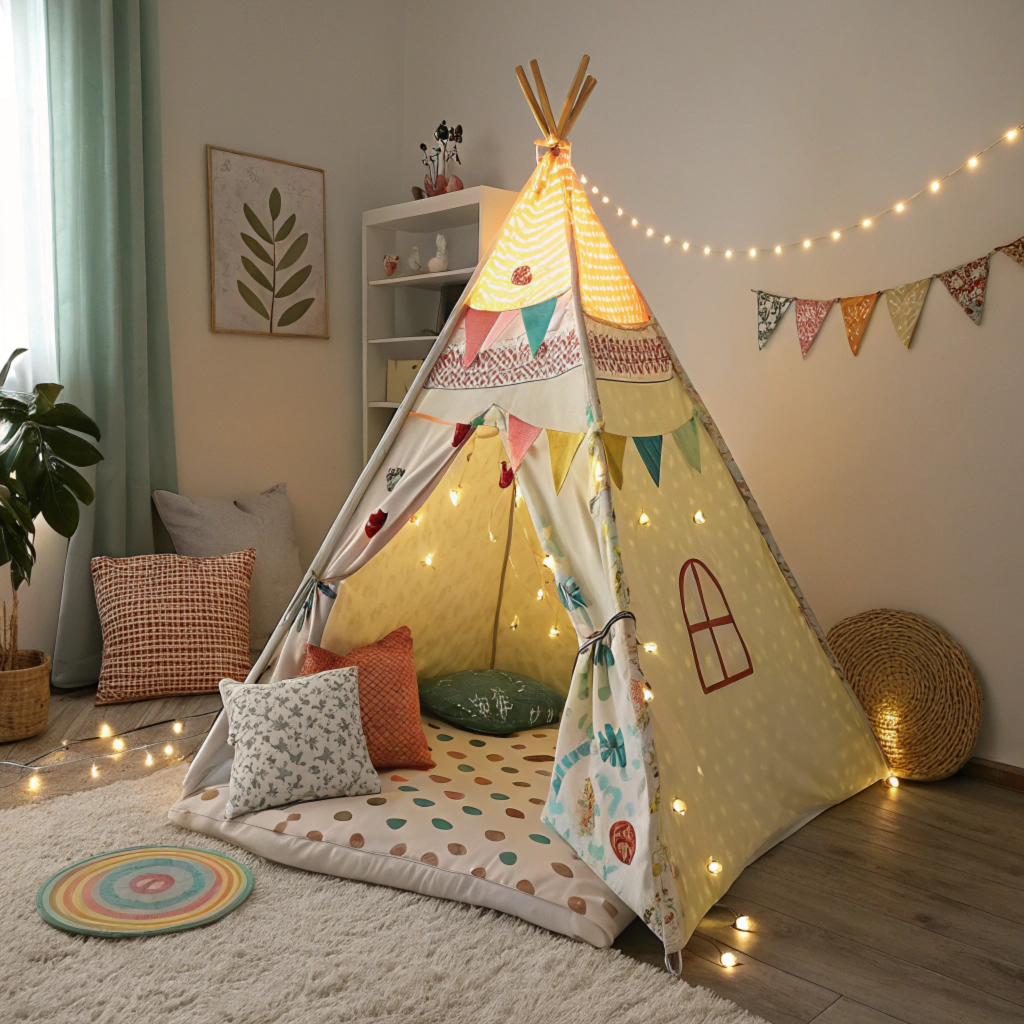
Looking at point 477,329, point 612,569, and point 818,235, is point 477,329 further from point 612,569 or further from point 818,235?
point 818,235

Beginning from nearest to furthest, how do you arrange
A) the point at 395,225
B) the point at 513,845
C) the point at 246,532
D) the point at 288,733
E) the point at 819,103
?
1. the point at 513,845
2. the point at 288,733
3. the point at 819,103
4. the point at 246,532
5. the point at 395,225

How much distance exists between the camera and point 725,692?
2371 mm

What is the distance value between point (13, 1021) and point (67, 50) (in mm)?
3008

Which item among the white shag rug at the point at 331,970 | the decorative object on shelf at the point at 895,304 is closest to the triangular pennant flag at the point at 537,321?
the decorative object on shelf at the point at 895,304

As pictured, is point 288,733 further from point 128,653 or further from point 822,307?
point 822,307

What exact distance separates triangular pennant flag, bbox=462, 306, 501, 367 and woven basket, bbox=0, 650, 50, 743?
1662 mm

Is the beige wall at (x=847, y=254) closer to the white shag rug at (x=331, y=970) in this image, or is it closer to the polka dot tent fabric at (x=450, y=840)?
the polka dot tent fabric at (x=450, y=840)

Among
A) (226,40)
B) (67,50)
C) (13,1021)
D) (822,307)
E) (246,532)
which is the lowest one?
(13,1021)

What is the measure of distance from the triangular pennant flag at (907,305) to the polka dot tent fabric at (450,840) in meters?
1.62

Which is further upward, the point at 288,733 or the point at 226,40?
the point at 226,40

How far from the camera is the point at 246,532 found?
12.6ft

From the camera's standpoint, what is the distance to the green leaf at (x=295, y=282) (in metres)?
4.11

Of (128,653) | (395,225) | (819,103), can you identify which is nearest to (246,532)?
(128,653)

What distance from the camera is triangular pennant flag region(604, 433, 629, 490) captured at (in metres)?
2.25
